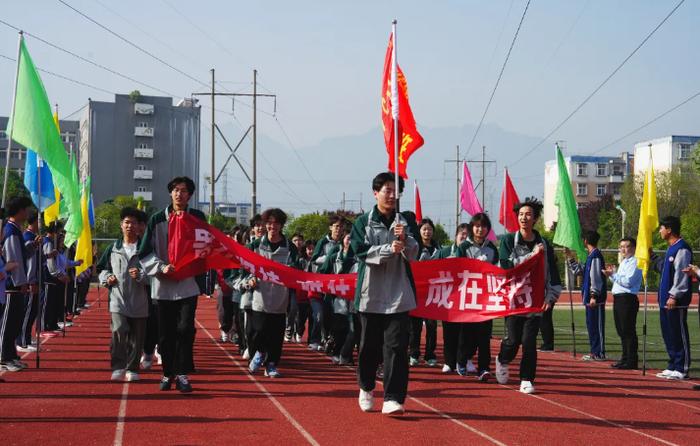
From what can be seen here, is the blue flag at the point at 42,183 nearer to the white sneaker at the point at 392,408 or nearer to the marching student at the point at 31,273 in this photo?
the marching student at the point at 31,273

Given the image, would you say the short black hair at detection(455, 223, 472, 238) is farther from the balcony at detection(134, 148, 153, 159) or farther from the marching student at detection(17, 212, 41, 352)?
the balcony at detection(134, 148, 153, 159)

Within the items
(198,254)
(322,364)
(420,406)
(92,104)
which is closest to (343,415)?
(420,406)

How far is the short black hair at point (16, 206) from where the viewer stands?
11633mm

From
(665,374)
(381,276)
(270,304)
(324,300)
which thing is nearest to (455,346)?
(270,304)

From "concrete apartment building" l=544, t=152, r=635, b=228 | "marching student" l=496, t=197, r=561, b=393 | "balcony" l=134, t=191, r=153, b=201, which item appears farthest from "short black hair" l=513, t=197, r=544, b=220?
"concrete apartment building" l=544, t=152, r=635, b=228

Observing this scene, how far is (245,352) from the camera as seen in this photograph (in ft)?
45.2

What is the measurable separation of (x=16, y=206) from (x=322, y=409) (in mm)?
4924

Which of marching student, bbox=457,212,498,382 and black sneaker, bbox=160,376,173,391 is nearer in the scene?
black sneaker, bbox=160,376,173,391

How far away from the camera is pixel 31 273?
1287cm

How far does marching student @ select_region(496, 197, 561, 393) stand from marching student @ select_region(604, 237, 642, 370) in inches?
130

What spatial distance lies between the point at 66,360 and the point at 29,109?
3639mm

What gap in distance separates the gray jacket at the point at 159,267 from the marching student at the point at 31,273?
2.16 m

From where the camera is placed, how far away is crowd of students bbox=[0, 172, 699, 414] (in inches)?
355

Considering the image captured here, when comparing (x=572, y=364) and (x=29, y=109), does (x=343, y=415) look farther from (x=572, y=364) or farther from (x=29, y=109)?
(x=572, y=364)
